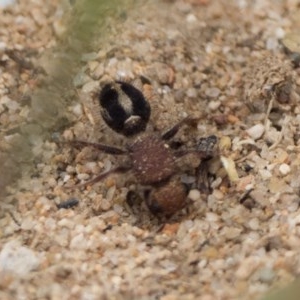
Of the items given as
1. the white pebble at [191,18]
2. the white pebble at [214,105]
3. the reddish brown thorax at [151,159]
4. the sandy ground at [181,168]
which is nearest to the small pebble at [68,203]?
the sandy ground at [181,168]

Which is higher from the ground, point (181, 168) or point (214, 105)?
point (214, 105)

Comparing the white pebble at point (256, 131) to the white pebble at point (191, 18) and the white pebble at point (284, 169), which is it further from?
the white pebble at point (191, 18)

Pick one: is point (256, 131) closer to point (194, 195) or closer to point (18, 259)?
point (194, 195)

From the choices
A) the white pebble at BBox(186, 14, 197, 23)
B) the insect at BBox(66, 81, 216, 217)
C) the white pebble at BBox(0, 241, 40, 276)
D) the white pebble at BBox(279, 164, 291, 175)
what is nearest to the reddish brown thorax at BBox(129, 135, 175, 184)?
the insect at BBox(66, 81, 216, 217)

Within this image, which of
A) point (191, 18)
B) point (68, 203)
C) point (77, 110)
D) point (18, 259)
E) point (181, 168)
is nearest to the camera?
point (18, 259)

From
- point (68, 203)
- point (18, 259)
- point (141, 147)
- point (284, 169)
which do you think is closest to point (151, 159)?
point (141, 147)

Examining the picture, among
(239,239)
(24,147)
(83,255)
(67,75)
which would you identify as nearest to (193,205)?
(239,239)

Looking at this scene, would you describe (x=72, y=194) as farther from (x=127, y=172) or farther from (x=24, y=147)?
(x=24, y=147)
